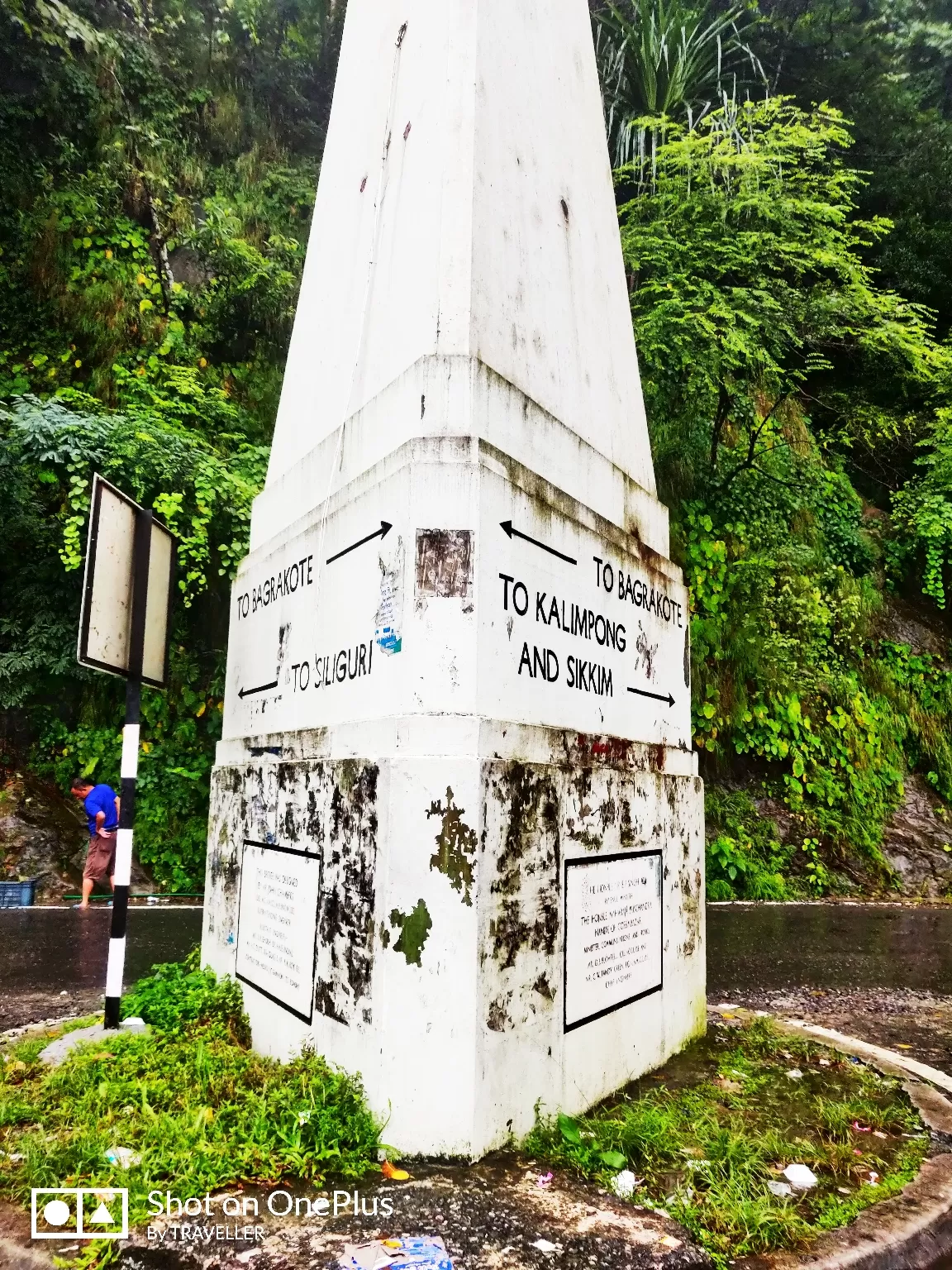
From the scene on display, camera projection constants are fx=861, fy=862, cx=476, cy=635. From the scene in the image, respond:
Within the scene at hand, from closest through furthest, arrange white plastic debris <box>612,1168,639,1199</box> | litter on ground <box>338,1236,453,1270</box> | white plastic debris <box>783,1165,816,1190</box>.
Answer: litter on ground <box>338,1236,453,1270</box>
white plastic debris <box>612,1168,639,1199</box>
white plastic debris <box>783,1165,816,1190</box>

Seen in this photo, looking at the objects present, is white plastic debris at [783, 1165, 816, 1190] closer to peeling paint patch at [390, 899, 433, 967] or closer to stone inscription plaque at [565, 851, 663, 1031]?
stone inscription plaque at [565, 851, 663, 1031]

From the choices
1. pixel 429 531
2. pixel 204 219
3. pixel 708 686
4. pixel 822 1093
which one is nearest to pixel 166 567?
pixel 429 531

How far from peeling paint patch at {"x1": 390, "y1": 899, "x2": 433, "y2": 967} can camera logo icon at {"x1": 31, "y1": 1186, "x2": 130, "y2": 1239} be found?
1.00 meters

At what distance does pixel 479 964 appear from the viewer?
277cm

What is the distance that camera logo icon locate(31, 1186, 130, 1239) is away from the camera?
90.1 inches

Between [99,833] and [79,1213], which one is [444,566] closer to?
[79,1213]

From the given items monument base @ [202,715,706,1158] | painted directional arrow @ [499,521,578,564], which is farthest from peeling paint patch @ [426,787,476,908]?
painted directional arrow @ [499,521,578,564]

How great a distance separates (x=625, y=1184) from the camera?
262 centimetres

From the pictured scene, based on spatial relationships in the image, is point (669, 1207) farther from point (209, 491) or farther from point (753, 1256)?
point (209, 491)

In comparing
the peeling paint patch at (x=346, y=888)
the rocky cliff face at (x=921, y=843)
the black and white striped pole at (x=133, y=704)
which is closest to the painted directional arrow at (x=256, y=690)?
the black and white striped pole at (x=133, y=704)

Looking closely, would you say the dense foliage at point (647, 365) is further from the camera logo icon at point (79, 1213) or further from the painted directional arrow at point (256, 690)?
the camera logo icon at point (79, 1213)

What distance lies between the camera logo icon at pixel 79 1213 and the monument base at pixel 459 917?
792mm

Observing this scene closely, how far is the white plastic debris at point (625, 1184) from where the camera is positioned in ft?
8.42

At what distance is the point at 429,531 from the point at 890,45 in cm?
1954
